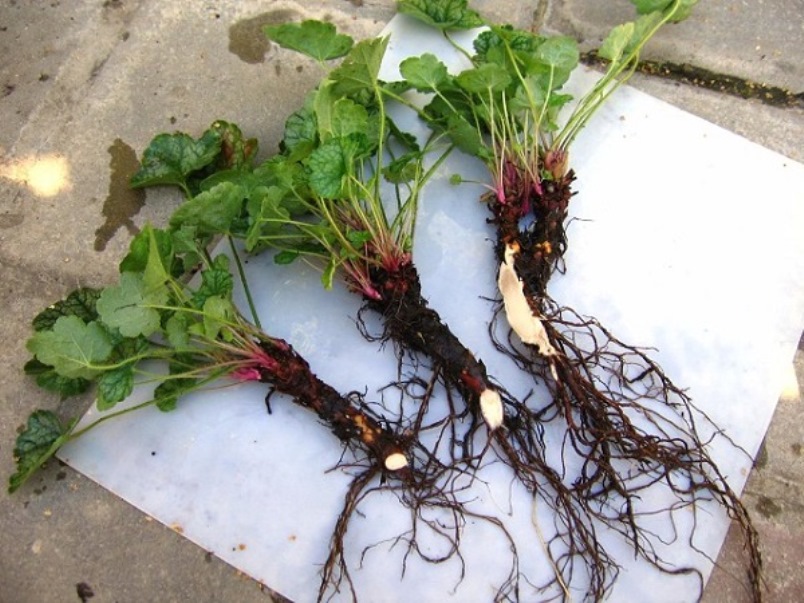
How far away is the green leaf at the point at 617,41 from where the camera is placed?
1.42m

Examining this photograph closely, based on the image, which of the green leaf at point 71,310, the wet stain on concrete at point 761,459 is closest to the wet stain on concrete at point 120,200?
the green leaf at point 71,310

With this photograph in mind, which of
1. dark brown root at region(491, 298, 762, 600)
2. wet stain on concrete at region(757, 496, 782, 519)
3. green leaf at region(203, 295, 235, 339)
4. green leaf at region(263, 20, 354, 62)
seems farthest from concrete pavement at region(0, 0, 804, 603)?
green leaf at region(203, 295, 235, 339)

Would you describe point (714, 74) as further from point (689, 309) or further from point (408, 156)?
point (408, 156)

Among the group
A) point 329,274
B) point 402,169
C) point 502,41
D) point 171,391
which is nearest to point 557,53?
point 502,41

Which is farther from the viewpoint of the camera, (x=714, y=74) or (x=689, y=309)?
(x=714, y=74)

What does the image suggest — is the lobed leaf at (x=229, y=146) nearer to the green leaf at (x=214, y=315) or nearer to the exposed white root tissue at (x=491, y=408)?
the green leaf at (x=214, y=315)

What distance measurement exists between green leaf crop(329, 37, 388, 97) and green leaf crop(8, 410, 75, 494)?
74cm

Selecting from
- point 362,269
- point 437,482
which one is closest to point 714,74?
point 362,269

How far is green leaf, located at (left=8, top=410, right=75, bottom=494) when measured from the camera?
1.29 meters

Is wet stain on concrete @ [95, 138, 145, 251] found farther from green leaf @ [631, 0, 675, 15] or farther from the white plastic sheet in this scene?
green leaf @ [631, 0, 675, 15]

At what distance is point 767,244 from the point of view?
1467 millimetres

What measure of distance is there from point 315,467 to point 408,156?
0.56m

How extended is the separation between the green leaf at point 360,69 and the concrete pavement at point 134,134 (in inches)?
9.8

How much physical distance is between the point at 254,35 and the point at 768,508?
135 cm
